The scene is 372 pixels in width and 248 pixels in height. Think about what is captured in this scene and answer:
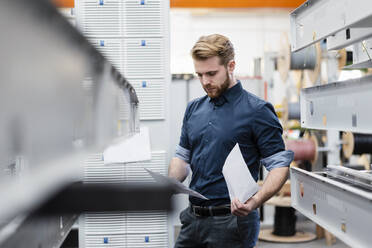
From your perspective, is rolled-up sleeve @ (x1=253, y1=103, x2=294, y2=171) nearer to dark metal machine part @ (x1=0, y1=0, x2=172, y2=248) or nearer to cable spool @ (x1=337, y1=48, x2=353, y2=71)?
dark metal machine part @ (x1=0, y1=0, x2=172, y2=248)

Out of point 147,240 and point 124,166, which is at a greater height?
point 124,166

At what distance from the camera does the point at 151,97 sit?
3303mm

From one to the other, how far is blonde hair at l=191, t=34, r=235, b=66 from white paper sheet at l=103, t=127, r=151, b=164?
1.42m

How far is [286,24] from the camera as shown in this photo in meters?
10.0

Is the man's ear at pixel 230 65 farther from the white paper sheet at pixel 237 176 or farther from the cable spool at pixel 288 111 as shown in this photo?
the cable spool at pixel 288 111

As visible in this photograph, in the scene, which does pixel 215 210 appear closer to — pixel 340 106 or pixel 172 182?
pixel 340 106

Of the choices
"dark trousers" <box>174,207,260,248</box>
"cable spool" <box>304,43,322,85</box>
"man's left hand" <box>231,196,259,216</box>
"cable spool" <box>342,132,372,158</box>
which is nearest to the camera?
"man's left hand" <box>231,196,259,216</box>

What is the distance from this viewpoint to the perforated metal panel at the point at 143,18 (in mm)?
3260

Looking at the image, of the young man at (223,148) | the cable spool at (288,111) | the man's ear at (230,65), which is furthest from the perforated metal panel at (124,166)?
the cable spool at (288,111)

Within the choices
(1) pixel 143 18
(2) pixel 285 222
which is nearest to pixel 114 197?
(1) pixel 143 18

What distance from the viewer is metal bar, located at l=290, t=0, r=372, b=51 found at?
1413 mm

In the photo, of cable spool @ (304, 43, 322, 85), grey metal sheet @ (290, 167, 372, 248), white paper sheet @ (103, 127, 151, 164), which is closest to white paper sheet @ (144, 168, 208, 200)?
grey metal sheet @ (290, 167, 372, 248)

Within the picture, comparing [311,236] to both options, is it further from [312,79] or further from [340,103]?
[340,103]

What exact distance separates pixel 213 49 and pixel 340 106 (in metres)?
0.59
